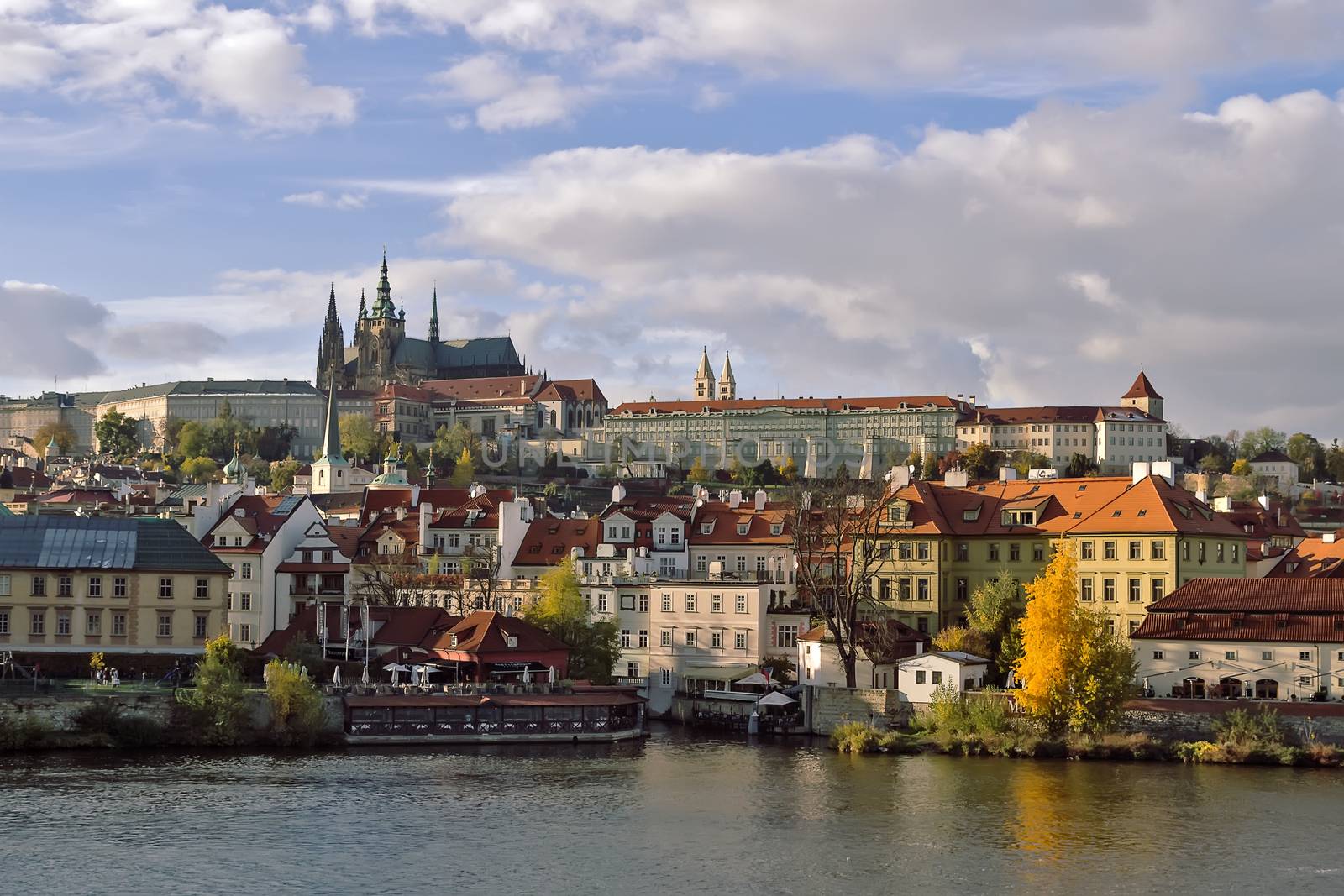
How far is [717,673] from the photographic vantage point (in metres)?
72.9

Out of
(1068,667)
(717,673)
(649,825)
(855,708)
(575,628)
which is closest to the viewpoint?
(649,825)

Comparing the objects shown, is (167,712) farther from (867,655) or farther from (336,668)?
(867,655)

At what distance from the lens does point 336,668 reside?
6462 centimetres

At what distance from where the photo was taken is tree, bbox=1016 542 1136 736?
58.8 metres

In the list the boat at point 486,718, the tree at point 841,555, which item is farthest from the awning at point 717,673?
the boat at point 486,718

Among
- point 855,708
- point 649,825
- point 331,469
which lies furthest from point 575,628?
point 331,469

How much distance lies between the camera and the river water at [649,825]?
4128 cm

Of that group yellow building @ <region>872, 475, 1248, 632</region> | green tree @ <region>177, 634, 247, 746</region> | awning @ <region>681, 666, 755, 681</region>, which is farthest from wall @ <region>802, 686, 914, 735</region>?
green tree @ <region>177, 634, 247, 746</region>

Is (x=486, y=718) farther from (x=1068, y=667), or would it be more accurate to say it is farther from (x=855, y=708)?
(x=1068, y=667)

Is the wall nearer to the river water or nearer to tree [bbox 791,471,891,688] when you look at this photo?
tree [bbox 791,471,891,688]

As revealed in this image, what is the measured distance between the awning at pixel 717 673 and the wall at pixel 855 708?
565 cm

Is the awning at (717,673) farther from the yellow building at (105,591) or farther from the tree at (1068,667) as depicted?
the yellow building at (105,591)

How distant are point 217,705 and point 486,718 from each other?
28.9 ft

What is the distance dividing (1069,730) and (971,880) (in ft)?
61.7
